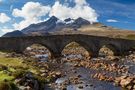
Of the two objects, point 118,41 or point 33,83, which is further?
point 118,41

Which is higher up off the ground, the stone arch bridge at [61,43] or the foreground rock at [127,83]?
the stone arch bridge at [61,43]

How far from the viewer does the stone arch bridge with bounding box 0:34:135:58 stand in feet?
276

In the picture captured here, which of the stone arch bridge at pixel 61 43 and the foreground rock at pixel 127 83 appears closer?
the foreground rock at pixel 127 83

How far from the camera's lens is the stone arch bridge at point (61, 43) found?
276 feet

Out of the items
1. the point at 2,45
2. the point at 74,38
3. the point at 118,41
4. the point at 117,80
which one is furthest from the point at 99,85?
the point at 118,41

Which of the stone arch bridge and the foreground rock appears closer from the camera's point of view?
the foreground rock

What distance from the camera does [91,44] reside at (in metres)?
102

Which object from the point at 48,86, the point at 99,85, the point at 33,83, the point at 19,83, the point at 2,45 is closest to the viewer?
the point at 19,83

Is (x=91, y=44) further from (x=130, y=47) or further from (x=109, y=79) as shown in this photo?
(x=109, y=79)

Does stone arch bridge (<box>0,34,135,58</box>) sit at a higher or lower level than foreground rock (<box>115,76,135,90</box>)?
higher

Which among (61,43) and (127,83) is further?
(61,43)

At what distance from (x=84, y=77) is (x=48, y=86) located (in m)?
12.1

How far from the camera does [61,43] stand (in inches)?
3765

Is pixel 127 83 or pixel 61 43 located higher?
pixel 61 43
